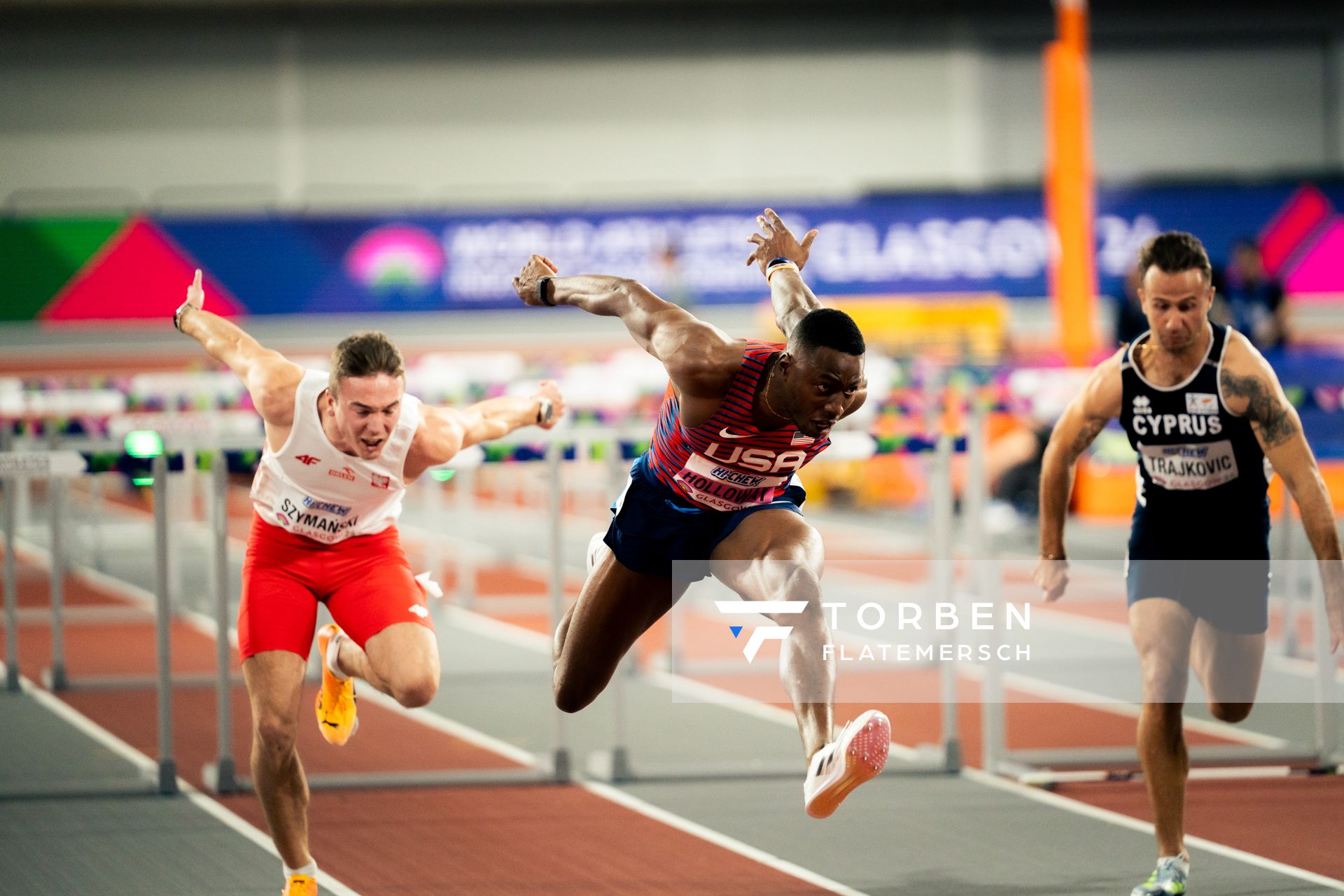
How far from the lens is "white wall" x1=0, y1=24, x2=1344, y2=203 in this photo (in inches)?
1044

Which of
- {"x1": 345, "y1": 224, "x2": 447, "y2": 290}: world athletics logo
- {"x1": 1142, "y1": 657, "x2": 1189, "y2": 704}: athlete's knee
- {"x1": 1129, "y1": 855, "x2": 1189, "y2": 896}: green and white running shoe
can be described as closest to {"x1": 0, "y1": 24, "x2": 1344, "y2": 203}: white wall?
{"x1": 345, "y1": 224, "x2": 447, "y2": 290}: world athletics logo

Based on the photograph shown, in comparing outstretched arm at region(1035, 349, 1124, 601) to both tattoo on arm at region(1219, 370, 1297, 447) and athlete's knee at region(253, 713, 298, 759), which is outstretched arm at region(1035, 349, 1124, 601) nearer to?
tattoo on arm at region(1219, 370, 1297, 447)

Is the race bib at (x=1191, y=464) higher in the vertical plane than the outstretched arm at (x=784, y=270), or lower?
lower

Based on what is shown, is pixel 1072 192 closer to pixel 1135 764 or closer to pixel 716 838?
pixel 1135 764

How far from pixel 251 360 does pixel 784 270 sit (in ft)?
6.06

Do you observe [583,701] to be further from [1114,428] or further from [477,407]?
[1114,428]

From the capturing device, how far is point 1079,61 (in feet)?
52.3

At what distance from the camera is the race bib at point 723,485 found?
5.04 meters

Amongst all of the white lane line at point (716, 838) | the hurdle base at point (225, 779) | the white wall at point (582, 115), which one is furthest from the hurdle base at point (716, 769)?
the white wall at point (582, 115)

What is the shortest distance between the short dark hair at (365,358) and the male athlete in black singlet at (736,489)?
1.58ft

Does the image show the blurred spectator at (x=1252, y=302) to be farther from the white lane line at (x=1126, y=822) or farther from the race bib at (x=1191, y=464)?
the race bib at (x=1191, y=464)

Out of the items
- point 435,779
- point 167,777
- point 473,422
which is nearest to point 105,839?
point 167,777

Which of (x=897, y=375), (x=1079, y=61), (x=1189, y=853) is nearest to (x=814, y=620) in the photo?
(x=1189, y=853)

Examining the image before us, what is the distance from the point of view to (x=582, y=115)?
27.5 meters
